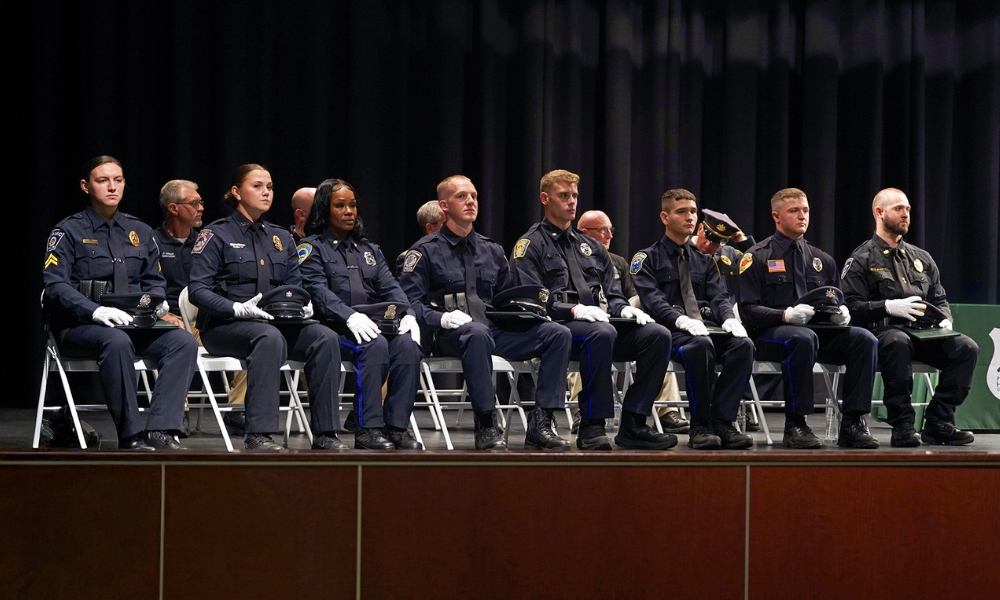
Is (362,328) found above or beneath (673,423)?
above

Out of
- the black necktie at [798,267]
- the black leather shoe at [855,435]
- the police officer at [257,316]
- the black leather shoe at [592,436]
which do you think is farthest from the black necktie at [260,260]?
the black leather shoe at [855,435]

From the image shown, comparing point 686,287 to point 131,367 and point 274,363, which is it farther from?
point 131,367

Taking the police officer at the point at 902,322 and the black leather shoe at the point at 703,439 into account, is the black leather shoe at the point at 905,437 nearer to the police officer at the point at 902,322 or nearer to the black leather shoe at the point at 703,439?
the police officer at the point at 902,322

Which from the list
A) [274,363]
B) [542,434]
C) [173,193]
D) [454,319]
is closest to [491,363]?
[454,319]

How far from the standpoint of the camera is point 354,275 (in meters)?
4.73

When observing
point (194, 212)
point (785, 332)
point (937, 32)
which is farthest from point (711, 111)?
point (194, 212)

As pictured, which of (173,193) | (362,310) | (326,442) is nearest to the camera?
(326,442)

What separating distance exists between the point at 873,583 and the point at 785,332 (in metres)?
1.75

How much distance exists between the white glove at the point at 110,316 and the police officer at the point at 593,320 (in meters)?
1.78

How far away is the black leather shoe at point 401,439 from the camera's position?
4.26 metres

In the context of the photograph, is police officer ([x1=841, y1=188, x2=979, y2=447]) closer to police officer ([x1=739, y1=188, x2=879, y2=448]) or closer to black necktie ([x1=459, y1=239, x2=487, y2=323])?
police officer ([x1=739, y1=188, x2=879, y2=448])

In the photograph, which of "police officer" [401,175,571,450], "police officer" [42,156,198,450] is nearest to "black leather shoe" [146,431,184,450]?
"police officer" [42,156,198,450]

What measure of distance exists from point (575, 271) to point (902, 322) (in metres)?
1.77

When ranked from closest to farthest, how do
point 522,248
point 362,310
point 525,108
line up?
point 362,310 < point 522,248 < point 525,108
